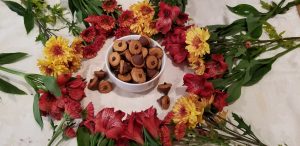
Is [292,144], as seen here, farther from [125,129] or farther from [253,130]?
[125,129]

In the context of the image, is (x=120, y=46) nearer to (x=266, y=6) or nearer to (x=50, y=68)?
(x=50, y=68)

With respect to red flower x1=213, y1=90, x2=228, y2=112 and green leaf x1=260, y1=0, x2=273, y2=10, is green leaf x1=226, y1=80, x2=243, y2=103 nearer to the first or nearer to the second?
red flower x1=213, y1=90, x2=228, y2=112

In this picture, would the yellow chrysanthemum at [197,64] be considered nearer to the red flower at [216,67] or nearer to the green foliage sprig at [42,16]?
the red flower at [216,67]

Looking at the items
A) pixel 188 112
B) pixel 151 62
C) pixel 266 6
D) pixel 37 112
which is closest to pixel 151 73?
pixel 151 62

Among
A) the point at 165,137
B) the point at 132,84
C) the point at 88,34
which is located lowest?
the point at 165,137

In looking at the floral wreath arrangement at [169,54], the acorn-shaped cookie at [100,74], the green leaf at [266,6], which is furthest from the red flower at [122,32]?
the green leaf at [266,6]
